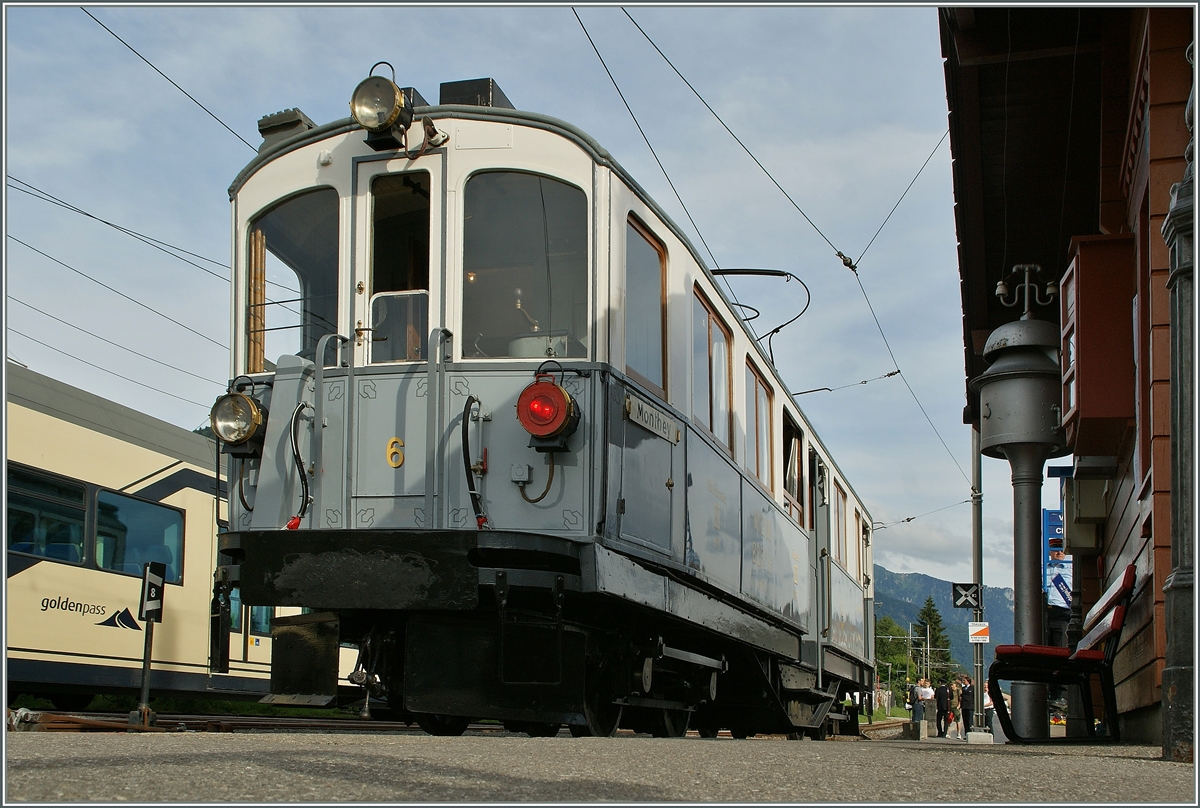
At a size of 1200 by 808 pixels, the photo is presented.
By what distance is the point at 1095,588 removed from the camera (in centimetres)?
1588

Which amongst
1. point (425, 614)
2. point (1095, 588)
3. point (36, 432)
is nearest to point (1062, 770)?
point (425, 614)

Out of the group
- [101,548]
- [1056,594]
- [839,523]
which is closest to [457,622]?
[101,548]

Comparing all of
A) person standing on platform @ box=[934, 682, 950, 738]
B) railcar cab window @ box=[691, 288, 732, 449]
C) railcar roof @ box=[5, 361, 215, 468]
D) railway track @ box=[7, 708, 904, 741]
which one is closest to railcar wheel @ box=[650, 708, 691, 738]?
railway track @ box=[7, 708, 904, 741]

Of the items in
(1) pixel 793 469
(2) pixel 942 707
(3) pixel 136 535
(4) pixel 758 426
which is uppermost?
(4) pixel 758 426

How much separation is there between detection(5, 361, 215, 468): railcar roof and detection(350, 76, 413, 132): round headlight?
5.08 metres

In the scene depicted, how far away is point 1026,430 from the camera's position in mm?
13680

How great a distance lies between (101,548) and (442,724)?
6.10m

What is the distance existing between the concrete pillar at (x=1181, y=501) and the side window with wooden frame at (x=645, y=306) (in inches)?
107

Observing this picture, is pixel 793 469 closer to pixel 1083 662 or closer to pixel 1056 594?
pixel 1083 662

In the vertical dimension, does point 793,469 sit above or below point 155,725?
above

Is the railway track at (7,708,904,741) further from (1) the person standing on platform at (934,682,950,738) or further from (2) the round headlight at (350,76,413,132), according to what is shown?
(1) the person standing on platform at (934,682,950,738)

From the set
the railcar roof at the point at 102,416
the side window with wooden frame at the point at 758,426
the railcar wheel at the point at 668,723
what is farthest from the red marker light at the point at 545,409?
the railcar roof at the point at 102,416

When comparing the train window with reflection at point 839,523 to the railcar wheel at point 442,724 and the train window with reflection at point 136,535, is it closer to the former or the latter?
the railcar wheel at point 442,724

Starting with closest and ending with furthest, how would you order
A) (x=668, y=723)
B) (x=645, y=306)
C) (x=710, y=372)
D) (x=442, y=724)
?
(x=645, y=306) → (x=442, y=724) → (x=668, y=723) → (x=710, y=372)
